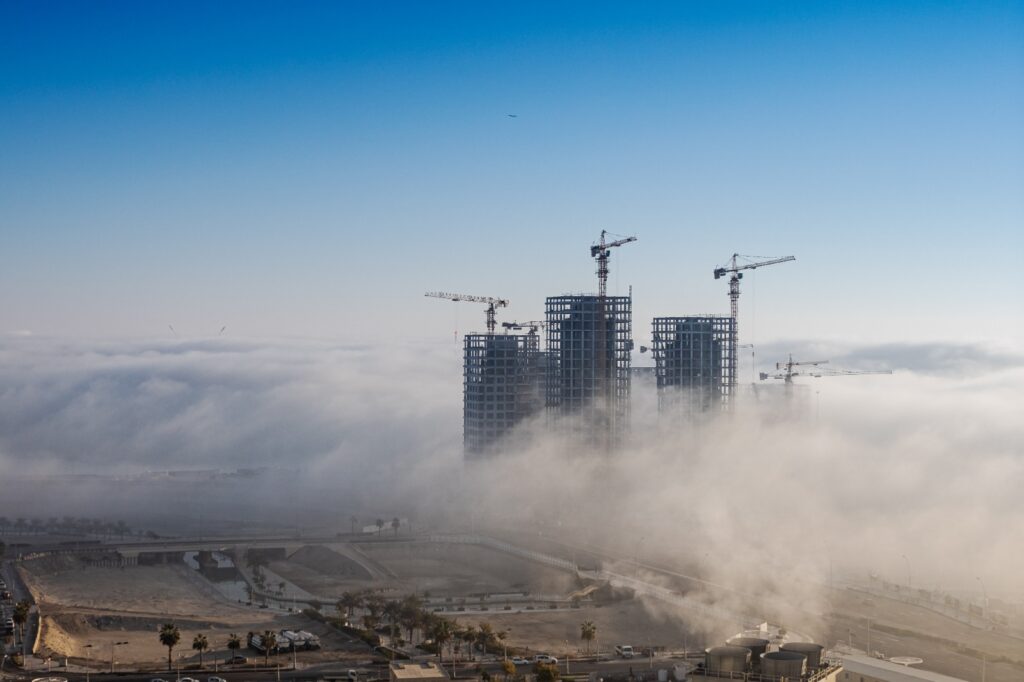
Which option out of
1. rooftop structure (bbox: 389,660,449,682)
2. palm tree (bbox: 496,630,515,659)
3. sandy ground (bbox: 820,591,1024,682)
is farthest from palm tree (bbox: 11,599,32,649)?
sandy ground (bbox: 820,591,1024,682)

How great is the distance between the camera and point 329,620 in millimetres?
48906

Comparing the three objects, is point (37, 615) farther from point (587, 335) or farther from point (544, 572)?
point (587, 335)

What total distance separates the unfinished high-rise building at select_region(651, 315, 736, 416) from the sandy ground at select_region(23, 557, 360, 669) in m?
40.9

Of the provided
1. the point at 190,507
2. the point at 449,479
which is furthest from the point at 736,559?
the point at 190,507

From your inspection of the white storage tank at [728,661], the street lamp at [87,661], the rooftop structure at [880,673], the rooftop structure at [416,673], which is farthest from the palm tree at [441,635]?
Result: the rooftop structure at [880,673]

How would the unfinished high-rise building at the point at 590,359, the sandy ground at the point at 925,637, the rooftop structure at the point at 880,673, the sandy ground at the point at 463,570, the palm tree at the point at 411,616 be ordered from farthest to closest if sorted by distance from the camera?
the unfinished high-rise building at the point at 590,359 < the sandy ground at the point at 463,570 < the palm tree at the point at 411,616 < the sandy ground at the point at 925,637 < the rooftop structure at the point at 880,673

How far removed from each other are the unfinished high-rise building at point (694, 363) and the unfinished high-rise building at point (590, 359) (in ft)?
11.2

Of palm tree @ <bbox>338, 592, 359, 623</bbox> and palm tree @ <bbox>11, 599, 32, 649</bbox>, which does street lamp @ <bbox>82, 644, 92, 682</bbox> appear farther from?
palm tree @ <bbox>338, 592, 359, 623</bbox>

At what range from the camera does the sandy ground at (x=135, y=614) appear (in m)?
43.6

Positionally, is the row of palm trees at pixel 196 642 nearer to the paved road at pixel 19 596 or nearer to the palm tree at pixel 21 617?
the paved road at pixel 19 596

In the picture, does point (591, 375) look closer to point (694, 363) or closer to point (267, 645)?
point (694, 363)

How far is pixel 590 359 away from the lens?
89688mm

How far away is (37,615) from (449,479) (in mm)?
55486

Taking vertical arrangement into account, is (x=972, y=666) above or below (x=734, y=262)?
below
